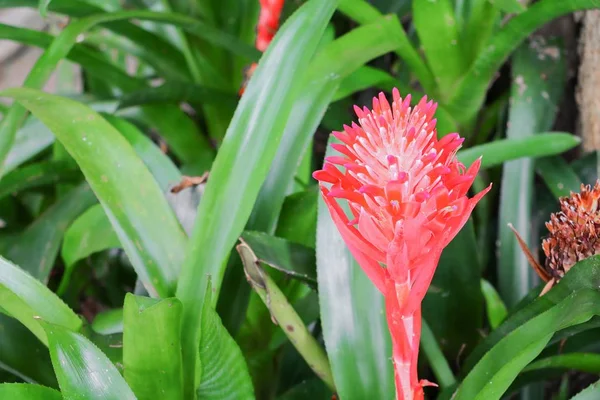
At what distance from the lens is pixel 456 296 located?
64 centimetres

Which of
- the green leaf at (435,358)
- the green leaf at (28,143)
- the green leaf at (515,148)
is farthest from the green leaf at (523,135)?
the green leaf at (28,143)

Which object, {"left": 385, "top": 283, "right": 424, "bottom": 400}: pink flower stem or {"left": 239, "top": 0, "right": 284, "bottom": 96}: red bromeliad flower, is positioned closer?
{"left": 385, "top": 283, "right": 424, "bottom": 400}: pink flower stem

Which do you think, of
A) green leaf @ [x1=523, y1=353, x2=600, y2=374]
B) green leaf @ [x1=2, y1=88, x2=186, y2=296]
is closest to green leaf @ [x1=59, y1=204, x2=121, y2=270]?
green leaf @ [x1=2, y1=88, x2=186, y2=296]

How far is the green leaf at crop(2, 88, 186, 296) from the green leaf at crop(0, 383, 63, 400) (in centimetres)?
13

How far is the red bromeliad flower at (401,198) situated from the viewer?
32cm

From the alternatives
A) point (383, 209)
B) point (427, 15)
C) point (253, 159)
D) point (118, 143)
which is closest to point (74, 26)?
point (118, 143)

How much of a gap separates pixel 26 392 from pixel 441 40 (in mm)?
616

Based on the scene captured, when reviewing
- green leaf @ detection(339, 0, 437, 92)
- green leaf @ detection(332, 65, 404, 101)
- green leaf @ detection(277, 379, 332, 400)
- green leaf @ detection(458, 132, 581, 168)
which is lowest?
green leaf @ detection(277, 379, 332, 400)

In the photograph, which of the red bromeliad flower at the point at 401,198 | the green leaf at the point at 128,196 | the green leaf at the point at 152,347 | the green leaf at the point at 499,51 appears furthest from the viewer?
the green leaf at the point at 499,51

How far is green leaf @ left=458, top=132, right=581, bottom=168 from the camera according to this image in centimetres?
64

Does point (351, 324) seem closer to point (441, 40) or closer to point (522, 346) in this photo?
point (522, 346)

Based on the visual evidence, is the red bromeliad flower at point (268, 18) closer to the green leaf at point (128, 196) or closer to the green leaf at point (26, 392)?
the green leaf at point (128, 196)

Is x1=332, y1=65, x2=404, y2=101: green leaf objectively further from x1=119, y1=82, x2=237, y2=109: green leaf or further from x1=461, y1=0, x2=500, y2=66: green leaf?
x1=119, y1=82, x2=237, y2=109: green leaf

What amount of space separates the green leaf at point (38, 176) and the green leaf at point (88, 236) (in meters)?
0.13
